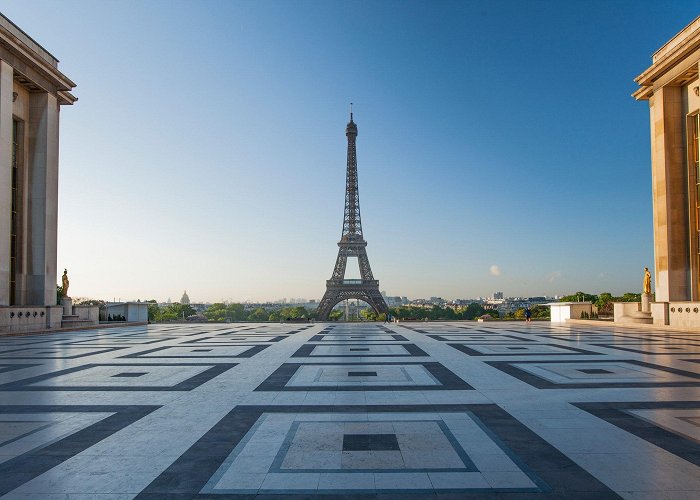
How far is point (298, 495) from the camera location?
4.41 m

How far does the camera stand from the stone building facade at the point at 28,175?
2670 cm

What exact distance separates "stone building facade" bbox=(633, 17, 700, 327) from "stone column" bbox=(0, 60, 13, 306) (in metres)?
37.4

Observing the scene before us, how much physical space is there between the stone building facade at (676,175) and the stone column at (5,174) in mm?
37399

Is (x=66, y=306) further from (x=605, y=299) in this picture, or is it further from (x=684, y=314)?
(x=605, y=299)

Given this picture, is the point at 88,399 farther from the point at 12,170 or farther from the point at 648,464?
the point at 12,170

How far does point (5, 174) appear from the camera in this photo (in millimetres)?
26531

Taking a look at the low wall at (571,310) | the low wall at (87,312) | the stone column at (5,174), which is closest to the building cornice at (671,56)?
the low wall at (571,310)

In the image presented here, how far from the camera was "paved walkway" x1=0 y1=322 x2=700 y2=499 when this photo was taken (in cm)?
469

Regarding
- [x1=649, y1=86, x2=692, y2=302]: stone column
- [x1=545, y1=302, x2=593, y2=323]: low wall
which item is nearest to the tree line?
[x1=545, y1=302, x2=593, y2=323]: low wall

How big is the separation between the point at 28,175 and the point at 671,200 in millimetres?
40178

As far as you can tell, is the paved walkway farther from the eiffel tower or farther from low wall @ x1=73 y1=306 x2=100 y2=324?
the eiffel tower

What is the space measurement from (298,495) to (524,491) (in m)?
2.09

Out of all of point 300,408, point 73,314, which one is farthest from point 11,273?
point 300,408

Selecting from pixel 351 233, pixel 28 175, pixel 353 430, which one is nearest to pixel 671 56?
pixel 353 430
